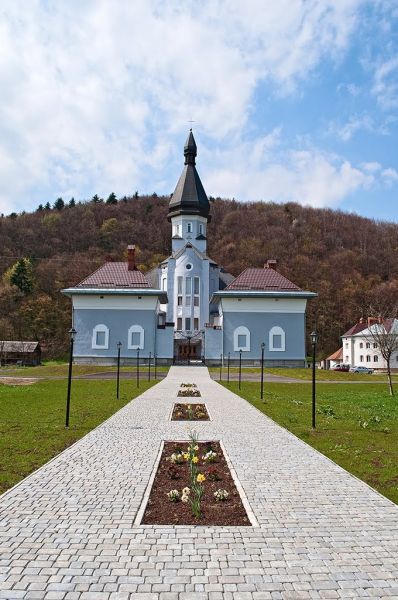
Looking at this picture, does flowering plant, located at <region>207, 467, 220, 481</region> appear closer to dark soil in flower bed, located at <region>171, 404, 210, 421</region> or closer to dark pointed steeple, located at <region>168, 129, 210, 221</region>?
dark soil in flower bed, located at <region>171, 404, 210, 421</region>

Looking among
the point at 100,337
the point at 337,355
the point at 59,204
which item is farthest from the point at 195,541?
the point at 59,204

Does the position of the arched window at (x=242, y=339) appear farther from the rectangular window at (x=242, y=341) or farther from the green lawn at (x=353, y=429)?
the green lawn at (x=353, y=429)

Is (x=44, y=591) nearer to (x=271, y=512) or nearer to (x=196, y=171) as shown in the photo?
(x=271, y=512)

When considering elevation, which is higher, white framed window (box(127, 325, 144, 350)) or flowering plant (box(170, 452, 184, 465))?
white framed window (box(127, 325, 144, 350))

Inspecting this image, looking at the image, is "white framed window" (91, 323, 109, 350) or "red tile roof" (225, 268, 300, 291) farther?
"red tile roof" (225, 268, 300, 291)

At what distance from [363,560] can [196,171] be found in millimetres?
55442

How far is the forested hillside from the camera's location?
70188mm

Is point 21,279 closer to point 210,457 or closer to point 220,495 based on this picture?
point 210,457

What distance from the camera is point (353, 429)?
12055mm

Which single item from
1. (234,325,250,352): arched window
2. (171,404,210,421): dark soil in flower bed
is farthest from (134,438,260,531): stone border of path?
(234,325,250,352): arched window

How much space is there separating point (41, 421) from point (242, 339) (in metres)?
33.5

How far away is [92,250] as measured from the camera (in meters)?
87.6

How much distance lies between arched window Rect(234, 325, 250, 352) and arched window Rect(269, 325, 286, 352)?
200cm

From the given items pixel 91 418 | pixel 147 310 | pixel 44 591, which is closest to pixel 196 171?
pixel 147 310
